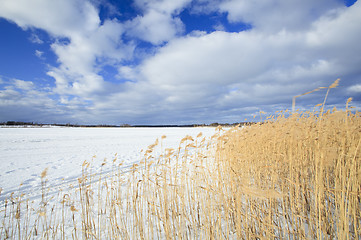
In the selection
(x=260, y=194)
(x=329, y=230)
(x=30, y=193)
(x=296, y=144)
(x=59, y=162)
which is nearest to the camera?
(x=260, y=194)

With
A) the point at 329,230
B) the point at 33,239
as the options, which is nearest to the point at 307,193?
the point at 329,230

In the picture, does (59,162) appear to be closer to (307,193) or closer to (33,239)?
(33,239)

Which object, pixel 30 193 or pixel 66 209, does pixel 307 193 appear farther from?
pixel 30 193

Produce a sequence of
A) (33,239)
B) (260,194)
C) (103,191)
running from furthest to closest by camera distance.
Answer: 1. (103,191)
2. (33,239)
3. (260,194)

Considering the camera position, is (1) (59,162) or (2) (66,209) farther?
(1) (59,162)

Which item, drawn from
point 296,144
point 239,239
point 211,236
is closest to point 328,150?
point 296,144

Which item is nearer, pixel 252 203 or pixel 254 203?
pixel 252 203

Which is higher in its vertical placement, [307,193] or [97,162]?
[307,193]

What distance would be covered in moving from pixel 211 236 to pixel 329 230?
1734 mm

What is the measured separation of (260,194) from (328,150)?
1369 millimetres

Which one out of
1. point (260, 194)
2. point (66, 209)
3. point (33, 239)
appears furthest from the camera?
point (66, 209)

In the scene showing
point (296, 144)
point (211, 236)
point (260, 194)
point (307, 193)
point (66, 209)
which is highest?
point (296, 144)

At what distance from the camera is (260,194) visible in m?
1.56

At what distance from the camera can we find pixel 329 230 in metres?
2.37
